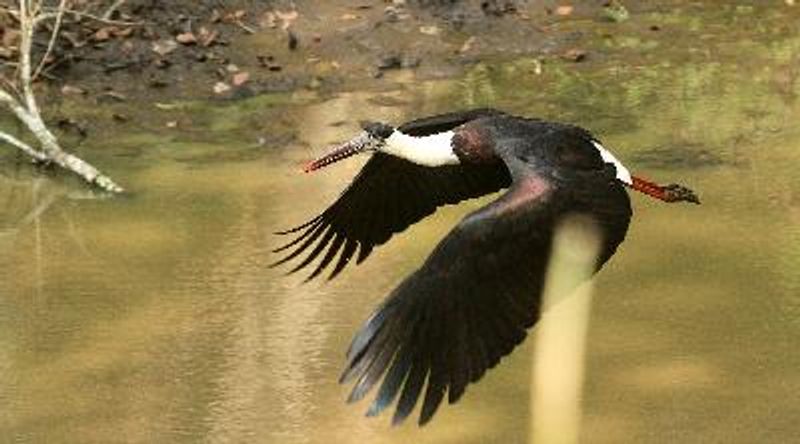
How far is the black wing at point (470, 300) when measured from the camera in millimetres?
4840

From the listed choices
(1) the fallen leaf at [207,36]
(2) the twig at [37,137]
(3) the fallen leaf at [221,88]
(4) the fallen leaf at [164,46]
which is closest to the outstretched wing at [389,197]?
(2) the twig at [37,137]

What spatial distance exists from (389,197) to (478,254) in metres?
1.26

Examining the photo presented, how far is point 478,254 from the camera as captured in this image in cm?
506

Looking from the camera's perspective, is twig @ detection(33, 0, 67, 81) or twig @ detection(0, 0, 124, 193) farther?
twig @ detection(33, 0, 67, 81)

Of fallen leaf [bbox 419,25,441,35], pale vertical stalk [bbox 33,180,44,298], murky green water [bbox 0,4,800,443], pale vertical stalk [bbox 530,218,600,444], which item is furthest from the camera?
fallen leaf [bbox 419,25,441,35]

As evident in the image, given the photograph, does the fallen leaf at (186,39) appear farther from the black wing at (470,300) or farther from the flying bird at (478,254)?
the black wing at (470,300)

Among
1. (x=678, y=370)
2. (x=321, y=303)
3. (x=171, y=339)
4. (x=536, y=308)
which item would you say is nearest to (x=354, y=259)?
(x=321, y=303)

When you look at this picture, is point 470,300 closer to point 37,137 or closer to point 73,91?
point 37,137

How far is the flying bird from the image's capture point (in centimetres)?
486

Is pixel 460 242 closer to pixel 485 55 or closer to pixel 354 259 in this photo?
pixel 354 259

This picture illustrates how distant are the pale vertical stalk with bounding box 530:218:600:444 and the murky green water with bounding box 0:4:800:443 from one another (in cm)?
7

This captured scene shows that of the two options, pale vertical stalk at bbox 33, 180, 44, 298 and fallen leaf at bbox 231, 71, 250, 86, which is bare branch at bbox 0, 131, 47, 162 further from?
fallen leaf at bbox 231, 71, 250, 86

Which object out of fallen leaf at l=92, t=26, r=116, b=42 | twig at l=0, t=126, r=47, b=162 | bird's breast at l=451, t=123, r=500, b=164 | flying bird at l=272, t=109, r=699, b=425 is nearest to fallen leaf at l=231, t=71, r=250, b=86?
fallen leaf at l=92, t=26, r=116, b=42

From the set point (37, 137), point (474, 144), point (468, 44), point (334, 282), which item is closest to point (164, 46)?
point (37, 137)
